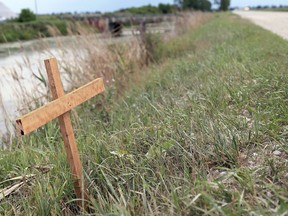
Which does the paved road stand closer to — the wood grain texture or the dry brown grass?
the dry brown grass

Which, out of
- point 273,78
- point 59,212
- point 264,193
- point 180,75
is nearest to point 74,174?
point 59,212

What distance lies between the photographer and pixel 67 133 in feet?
8.09

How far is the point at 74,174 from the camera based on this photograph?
8.46 ft

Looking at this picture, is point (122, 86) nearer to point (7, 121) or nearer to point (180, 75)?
point (180, 75)

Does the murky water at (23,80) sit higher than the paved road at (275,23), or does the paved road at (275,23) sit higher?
the murky water at (23,80)

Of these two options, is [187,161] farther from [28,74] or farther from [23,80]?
[28,74]

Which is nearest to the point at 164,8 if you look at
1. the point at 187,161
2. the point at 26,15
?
the point at 26,15

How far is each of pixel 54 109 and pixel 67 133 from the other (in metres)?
0.21

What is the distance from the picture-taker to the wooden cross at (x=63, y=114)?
2199mm

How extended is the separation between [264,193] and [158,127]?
1313mm

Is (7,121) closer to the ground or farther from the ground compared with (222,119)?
closer to the ground

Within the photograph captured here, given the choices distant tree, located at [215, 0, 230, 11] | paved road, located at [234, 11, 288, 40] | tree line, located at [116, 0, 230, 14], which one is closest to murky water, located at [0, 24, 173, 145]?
paved road, located at [234, 11, 288, 40]

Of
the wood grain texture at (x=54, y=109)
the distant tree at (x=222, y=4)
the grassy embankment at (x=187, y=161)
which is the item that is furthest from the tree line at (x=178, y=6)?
the wood grain texture at (x=54, y=109)

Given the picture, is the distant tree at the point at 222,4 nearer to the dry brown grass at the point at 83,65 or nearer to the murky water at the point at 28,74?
the dry brown grass at the point at 83,65
